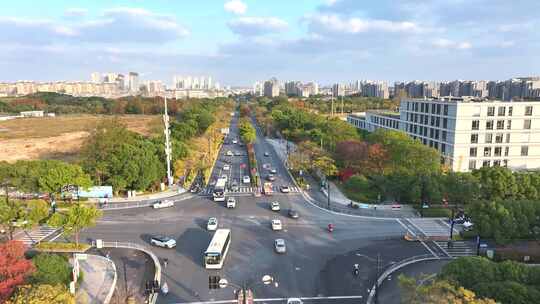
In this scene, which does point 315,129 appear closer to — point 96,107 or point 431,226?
point 431,226

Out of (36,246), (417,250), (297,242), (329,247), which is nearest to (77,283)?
(36,246)

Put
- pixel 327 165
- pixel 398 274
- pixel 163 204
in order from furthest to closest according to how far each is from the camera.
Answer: pixel 327 165
pixel 163 204
pixel 398 274

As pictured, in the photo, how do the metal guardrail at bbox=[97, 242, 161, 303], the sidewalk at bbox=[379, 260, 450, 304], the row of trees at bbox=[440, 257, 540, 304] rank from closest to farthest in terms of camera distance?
1. the row of trees at bbox=[440, 257, 540, 304]
2. the sidewalk at bbox=[379, 260, 450, 304]
3. the metal guardrail at bbox=[97, 242, 161, 303]

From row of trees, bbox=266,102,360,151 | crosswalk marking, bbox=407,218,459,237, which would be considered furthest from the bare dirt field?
crosswalk marking, bbox=407,218,459,237

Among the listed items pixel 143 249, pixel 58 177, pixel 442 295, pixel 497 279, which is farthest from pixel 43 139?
pixel 497 279

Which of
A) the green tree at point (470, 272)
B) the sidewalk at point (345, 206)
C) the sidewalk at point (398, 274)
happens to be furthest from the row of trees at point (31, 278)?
the sidewalk at point (345, 206)

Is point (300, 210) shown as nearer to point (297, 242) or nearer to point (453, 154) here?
point (297, 242)

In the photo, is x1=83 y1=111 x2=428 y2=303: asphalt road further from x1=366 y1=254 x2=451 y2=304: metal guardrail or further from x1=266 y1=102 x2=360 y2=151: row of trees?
x1=266 y1=102 x2=360 y2=151: row of trees
